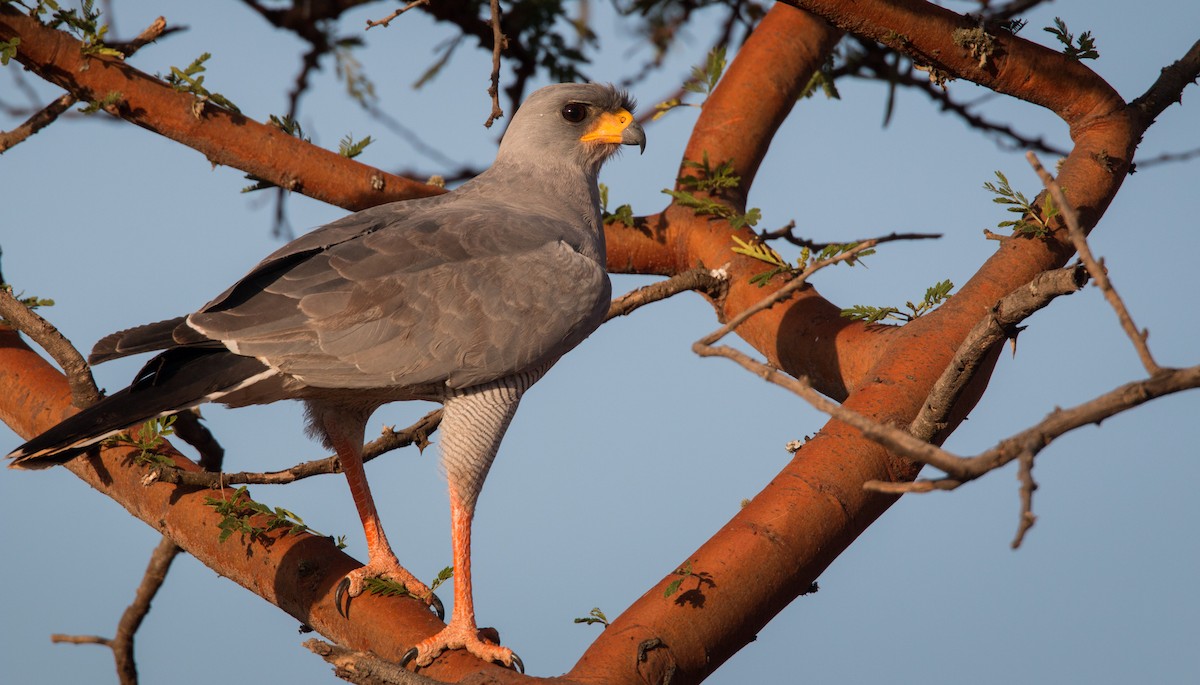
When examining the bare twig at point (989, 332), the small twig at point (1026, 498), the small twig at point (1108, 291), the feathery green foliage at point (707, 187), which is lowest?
the small twig at point (1026, 498)

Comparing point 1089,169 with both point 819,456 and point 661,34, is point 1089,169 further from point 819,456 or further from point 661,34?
point 661,34

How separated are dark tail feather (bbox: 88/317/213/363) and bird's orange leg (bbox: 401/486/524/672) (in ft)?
3.74

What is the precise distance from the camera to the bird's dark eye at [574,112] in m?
5.44

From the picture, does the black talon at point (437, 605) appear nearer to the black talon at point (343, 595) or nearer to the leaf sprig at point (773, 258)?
the black talon at point (343, 595)

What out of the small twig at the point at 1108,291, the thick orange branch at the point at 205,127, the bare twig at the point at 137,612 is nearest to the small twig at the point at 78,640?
the bare twig at the point at 137,612

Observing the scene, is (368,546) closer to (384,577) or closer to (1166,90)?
(384,577)

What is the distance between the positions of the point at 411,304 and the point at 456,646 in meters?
1.25

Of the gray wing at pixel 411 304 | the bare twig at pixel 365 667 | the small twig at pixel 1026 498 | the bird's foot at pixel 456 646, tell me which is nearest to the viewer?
the small twig at pixel 1026 498

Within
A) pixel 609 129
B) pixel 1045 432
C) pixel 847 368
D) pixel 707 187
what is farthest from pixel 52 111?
pixel 1045 432

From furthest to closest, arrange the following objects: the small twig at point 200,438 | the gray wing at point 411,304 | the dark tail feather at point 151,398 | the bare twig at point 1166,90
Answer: the small twig at point 200,438
the bare twig at point 1166,90
the gray wing at point 411,304
the dark tail feather at point 151,398

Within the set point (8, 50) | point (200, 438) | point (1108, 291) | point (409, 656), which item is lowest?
point (1108, 291)

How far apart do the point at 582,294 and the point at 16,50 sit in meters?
2.61

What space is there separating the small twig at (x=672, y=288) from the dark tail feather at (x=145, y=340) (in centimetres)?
203

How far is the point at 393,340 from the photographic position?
4094 mm
